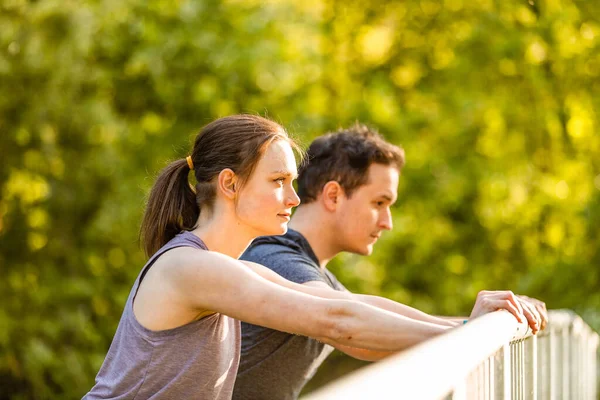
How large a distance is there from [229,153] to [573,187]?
798 cm

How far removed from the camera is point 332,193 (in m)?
3.75

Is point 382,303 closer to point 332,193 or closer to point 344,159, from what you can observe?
point 332,193

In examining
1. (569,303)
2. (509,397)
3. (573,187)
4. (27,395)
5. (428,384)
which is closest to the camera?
(428,384)

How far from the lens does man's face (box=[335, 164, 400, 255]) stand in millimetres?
3689

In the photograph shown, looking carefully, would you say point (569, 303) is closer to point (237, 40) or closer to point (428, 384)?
point (237, 40)

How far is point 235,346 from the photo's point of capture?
2.64m

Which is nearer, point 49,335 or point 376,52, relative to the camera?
point 49,335

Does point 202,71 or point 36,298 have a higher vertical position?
point 202,71

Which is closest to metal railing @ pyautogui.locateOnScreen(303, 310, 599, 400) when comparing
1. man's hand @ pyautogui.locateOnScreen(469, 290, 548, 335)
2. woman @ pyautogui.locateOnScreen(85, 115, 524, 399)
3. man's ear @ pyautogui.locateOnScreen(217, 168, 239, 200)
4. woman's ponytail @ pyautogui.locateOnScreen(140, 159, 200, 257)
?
man's hand @ pyautogui.locateOnScreen(469, 290, 548, 335)

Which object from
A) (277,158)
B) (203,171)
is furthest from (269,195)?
(203,171)

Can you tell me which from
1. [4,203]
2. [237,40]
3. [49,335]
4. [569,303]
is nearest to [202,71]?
[237,40]

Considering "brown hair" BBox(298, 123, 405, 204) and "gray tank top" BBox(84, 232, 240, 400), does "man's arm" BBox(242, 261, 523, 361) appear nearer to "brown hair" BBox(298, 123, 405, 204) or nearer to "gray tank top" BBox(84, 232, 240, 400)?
"gray tank top" BBox(84, 232, 240, 400)

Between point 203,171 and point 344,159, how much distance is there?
47.6 inches

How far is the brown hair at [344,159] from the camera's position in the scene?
148 inches
